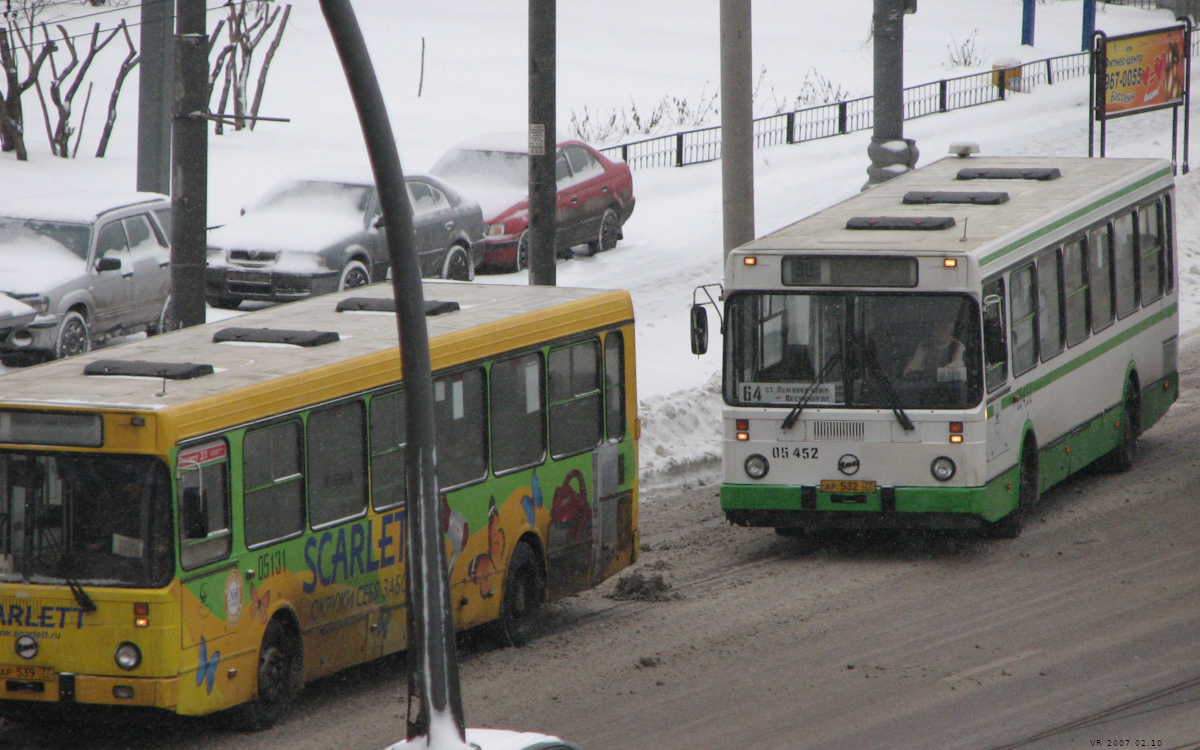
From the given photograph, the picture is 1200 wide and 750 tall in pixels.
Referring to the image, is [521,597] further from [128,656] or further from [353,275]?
[353,275]

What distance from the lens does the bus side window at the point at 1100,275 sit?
15.6 metres

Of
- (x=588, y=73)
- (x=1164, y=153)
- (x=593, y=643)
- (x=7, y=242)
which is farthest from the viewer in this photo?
(x=588, y=73)

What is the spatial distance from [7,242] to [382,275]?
4501 millimetres

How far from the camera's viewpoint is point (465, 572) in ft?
35.6

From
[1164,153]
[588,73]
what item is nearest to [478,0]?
[588,73]

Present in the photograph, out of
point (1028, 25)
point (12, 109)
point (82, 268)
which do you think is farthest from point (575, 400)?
point (1028, 25)

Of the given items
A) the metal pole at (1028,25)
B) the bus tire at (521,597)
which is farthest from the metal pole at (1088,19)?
the bus tire at (521,597)

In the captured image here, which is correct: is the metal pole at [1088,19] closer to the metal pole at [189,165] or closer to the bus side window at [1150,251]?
the bus side window at [1150,251]

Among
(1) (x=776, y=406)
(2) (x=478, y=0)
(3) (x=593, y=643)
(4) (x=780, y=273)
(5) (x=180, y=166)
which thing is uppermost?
(2) (x=478, y=0)

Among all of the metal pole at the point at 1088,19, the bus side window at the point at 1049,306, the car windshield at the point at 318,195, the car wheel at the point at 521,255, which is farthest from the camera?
the metal pole at the point at 1088,19

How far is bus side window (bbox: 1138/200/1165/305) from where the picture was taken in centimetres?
1705

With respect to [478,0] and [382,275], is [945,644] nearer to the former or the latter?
[382,275]

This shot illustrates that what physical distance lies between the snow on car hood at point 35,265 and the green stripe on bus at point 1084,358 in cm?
950

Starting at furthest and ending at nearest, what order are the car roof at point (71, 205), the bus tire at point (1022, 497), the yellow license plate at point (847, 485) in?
the car roof at point (71, 205), the bus tire at point (1022, 497), the yellow license plate at point (847, 485)
